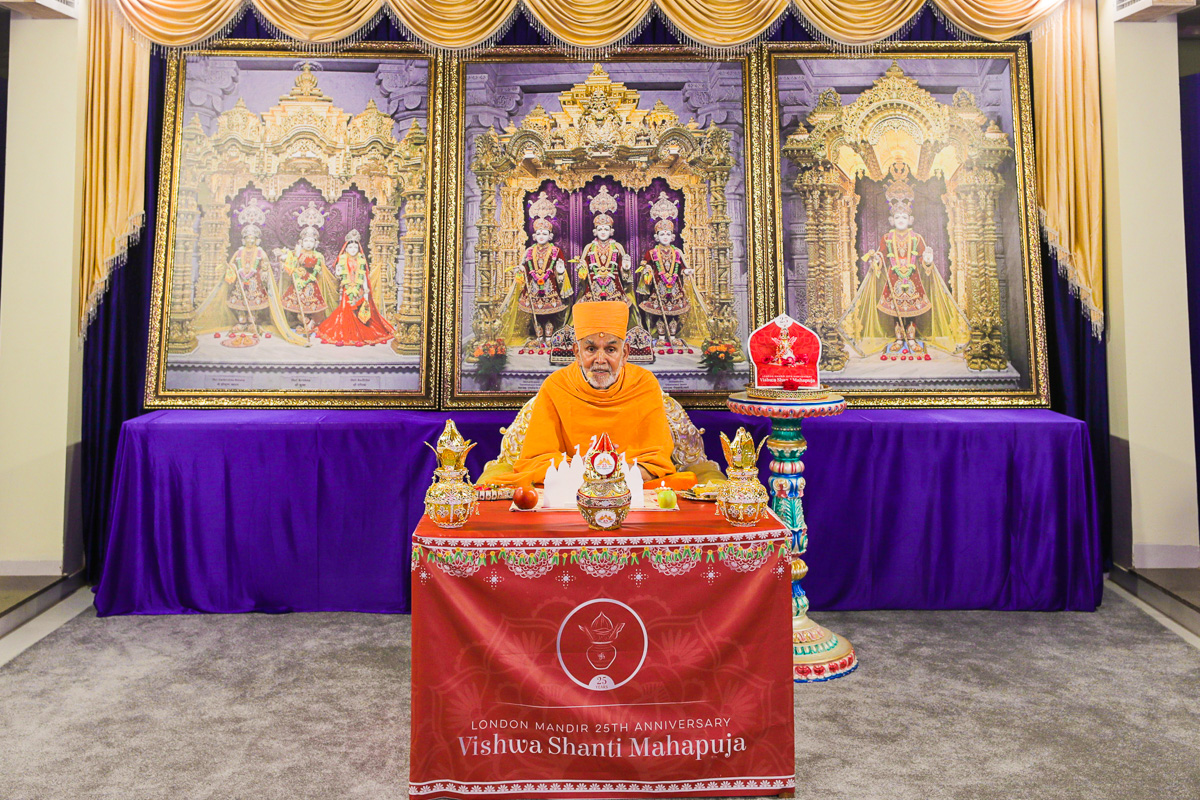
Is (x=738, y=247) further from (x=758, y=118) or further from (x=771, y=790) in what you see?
(x=771, y=790)

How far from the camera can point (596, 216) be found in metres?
5.11

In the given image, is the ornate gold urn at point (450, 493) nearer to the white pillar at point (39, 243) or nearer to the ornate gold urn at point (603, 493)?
the ornate gold urn at point (603, 493)

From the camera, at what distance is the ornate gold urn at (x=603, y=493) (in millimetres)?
2732

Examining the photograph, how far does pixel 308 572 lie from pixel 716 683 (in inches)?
111

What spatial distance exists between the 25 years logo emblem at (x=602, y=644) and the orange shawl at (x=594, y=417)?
1044 millimetres

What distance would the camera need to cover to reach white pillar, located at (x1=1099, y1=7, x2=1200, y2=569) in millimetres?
4812

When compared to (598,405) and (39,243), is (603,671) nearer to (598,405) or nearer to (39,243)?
(598,405)

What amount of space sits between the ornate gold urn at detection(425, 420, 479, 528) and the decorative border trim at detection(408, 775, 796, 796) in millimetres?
840

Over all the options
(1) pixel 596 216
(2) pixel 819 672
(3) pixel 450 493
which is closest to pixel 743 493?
(3) pixel 450 493

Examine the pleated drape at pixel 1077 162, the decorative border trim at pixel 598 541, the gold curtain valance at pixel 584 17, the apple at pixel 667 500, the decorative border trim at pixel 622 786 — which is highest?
the gold curtain valance at pixel 584 17

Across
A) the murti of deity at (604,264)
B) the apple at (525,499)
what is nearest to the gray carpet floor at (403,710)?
the apple at (525,499)

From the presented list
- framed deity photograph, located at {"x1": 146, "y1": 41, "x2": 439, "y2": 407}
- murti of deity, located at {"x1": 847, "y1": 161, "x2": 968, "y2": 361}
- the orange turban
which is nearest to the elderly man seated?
the orange turban

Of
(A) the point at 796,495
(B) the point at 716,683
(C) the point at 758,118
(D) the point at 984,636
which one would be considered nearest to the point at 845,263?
(C) the point at 758,118

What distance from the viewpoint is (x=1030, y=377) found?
16.4 feet
